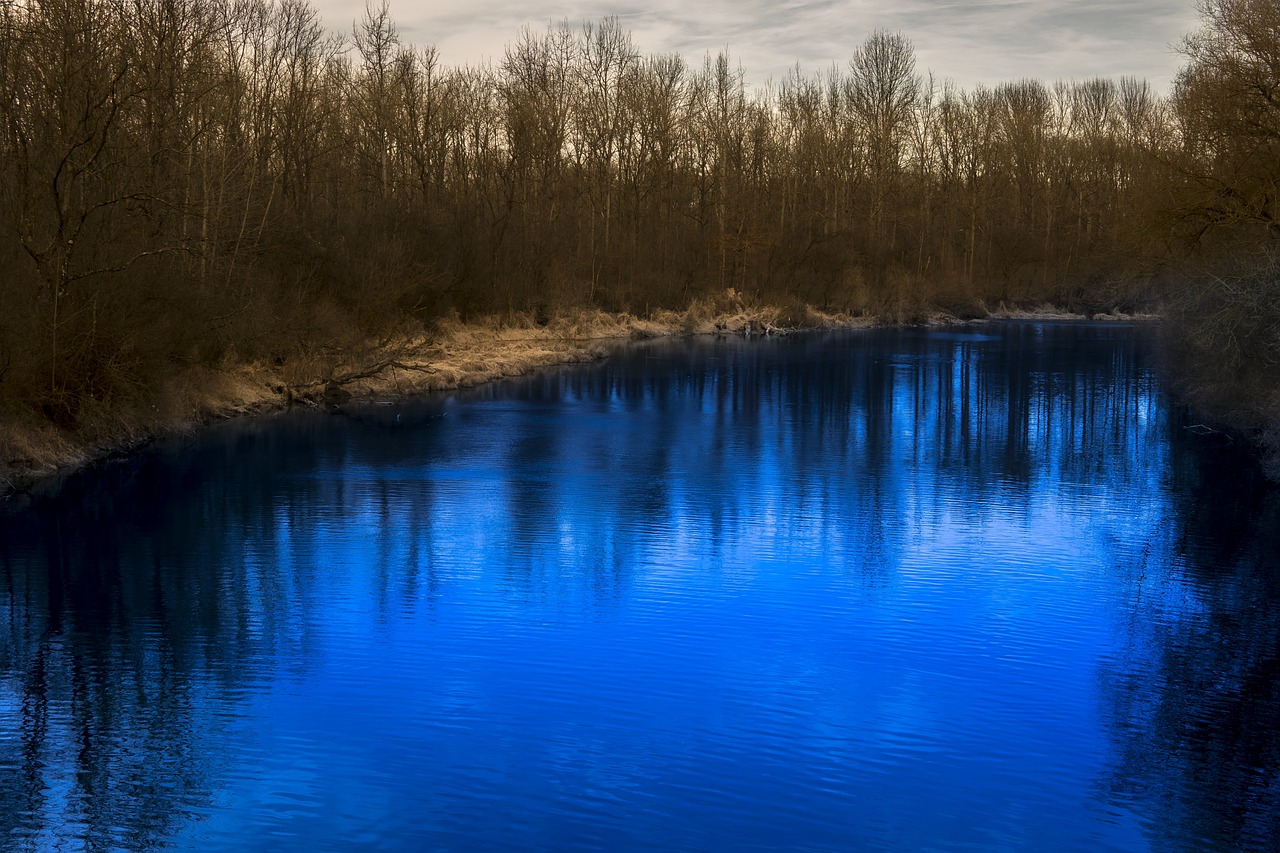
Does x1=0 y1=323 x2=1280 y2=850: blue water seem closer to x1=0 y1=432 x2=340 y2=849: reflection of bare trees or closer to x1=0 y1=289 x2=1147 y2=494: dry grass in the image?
x1=0 y1=432 x2=340 y2=849: reflection of bare trees

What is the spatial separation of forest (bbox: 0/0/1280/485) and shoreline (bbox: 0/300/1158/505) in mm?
210

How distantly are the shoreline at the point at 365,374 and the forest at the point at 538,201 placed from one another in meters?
0.21

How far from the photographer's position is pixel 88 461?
17.8m

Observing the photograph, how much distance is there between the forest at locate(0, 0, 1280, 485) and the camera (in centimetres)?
1838

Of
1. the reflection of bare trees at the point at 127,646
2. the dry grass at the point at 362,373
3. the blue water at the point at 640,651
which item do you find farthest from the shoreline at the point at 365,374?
the reflection of bare trees at the point at 127,646

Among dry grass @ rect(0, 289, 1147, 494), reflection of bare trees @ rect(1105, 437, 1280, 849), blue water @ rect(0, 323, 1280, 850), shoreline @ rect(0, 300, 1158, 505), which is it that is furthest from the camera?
dry grass @ rect(0, 289, 1147, 494)

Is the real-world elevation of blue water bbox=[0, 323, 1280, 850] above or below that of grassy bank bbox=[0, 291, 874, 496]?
below

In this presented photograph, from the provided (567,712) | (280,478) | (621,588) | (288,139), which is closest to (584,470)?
(280,478)

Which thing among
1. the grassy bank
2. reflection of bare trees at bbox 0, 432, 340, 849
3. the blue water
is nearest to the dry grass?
the grassy bank

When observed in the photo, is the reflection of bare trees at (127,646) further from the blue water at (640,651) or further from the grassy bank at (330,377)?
the grassy bank at (330,377)

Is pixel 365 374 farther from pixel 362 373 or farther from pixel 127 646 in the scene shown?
pixel 127 646

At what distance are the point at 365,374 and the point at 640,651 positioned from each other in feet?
59.8

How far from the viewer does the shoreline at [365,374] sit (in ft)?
56.1

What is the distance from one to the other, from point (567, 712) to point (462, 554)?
473 centimetres
